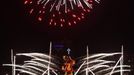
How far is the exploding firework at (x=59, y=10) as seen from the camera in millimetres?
6488

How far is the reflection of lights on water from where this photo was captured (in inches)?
254

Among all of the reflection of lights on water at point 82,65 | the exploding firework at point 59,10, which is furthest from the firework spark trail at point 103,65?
the exploding firework at point 59,10

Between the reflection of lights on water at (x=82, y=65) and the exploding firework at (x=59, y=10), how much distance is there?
65 centimetres

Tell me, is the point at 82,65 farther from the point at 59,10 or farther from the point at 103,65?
the point at 59,10

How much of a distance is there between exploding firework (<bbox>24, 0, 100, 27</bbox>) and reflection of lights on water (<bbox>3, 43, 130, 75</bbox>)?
0.65 metres

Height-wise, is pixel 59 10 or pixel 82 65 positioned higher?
pixel 59 10

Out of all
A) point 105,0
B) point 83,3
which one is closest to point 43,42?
point 83,3

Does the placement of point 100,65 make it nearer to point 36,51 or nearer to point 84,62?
point 84,62

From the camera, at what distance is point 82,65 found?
261 inches

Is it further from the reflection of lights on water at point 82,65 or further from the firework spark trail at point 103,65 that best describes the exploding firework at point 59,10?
the firework spark trail at point 103,65

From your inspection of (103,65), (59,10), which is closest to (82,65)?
(103,65)

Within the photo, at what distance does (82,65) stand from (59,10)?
1199mm

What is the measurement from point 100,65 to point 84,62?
12.8 inches

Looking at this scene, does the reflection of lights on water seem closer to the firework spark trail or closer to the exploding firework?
the firework spark trail
